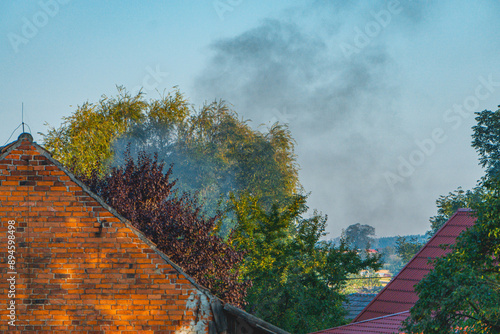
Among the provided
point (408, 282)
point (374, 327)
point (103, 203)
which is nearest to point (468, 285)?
point (374, 327)

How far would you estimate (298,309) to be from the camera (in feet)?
68.1

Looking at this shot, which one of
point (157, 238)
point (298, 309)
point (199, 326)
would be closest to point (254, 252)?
point (298, 309)

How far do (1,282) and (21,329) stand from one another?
821mm

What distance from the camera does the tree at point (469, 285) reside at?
870 cm

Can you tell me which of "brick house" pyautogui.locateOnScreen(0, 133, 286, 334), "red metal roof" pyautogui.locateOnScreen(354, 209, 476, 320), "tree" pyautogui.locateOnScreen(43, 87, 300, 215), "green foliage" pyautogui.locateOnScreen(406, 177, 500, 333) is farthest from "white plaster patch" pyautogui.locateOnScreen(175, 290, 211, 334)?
"tree" pyautogui.locateOnScreen(43, 87, 300, 215)

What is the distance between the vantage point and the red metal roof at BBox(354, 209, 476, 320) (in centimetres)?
1547

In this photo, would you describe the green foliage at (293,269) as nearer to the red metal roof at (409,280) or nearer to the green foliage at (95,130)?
the red metal roof at (409,280)

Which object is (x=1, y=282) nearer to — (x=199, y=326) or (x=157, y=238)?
(x=199, y=326)

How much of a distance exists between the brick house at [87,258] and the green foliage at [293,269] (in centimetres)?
1144

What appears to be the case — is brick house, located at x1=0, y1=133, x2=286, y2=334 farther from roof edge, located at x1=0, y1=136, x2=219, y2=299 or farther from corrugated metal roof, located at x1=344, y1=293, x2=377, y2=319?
corrugated metal roof, located at x1=344, y1=293, x2=377, y2=319

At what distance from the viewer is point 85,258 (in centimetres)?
952

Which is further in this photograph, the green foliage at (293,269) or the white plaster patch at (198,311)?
the green foliage at (293,269)

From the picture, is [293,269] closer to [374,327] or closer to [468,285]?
[374,327]

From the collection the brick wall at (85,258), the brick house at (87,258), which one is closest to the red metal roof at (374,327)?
the brick house at (87,258)
